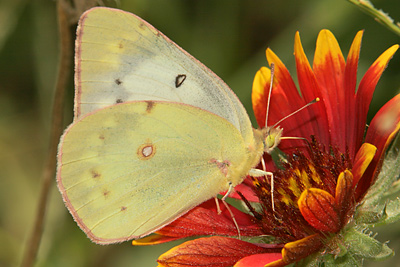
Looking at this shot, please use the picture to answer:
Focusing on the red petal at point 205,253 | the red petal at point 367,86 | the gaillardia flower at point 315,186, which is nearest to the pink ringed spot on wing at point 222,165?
the gaillardia flower at point 315,186

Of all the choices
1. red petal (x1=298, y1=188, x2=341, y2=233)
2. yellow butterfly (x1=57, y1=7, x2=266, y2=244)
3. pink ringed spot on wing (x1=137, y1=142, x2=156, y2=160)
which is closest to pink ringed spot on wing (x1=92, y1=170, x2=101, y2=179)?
yellow butterfly (x1=57, y1=7, x2=266, y2=244)

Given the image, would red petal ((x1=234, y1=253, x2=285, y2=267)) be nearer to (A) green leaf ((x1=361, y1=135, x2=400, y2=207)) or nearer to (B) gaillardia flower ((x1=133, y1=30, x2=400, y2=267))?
(B) gaillardia flower ((x1=133, y1=30, x2=400, y2=267))

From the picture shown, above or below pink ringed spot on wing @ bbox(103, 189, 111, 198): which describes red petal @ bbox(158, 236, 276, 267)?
above

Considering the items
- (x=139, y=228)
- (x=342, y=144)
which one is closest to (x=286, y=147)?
(x=342, y=144)

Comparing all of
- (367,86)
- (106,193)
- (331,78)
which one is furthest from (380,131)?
(106,193)

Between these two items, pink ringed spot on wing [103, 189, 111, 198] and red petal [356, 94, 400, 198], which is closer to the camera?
red petal [356, 94, 400, 198]

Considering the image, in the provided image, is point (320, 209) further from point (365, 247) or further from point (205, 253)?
point (205, 253)

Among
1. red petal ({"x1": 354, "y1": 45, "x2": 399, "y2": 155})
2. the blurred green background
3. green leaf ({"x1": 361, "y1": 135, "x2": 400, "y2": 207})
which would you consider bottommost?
the blurred green background
